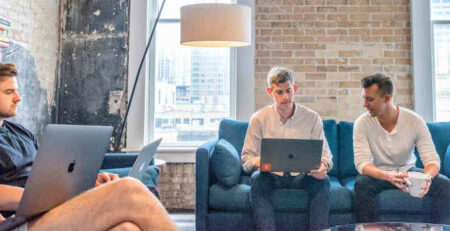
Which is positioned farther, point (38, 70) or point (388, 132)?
point (38, 70)

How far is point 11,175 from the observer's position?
210 centimetres

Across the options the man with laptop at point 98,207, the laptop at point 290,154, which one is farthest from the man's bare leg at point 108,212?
the laptop at point 290,154

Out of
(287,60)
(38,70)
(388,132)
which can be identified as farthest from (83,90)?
(388,132)

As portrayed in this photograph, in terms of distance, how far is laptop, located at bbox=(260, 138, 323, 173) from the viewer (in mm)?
2525

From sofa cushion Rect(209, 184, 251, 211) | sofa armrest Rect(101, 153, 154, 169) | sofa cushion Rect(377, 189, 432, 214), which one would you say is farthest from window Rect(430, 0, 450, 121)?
sofa armrest Rect(101, 153, 154, 169)

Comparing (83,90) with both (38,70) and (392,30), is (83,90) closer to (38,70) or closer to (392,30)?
(38,70)

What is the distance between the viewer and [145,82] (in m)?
4.23

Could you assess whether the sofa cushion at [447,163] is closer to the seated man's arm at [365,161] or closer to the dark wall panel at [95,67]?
the seated man's arm at [365,161]

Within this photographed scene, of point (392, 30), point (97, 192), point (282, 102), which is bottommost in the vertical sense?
point (97, 192)

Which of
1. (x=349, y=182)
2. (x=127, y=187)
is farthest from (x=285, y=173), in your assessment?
(x=127, y=187)

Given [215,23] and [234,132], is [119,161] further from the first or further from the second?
[215,23]

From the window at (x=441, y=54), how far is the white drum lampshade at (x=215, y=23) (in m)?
2.13

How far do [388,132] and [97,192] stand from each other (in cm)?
205

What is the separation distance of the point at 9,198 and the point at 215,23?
1732mm
